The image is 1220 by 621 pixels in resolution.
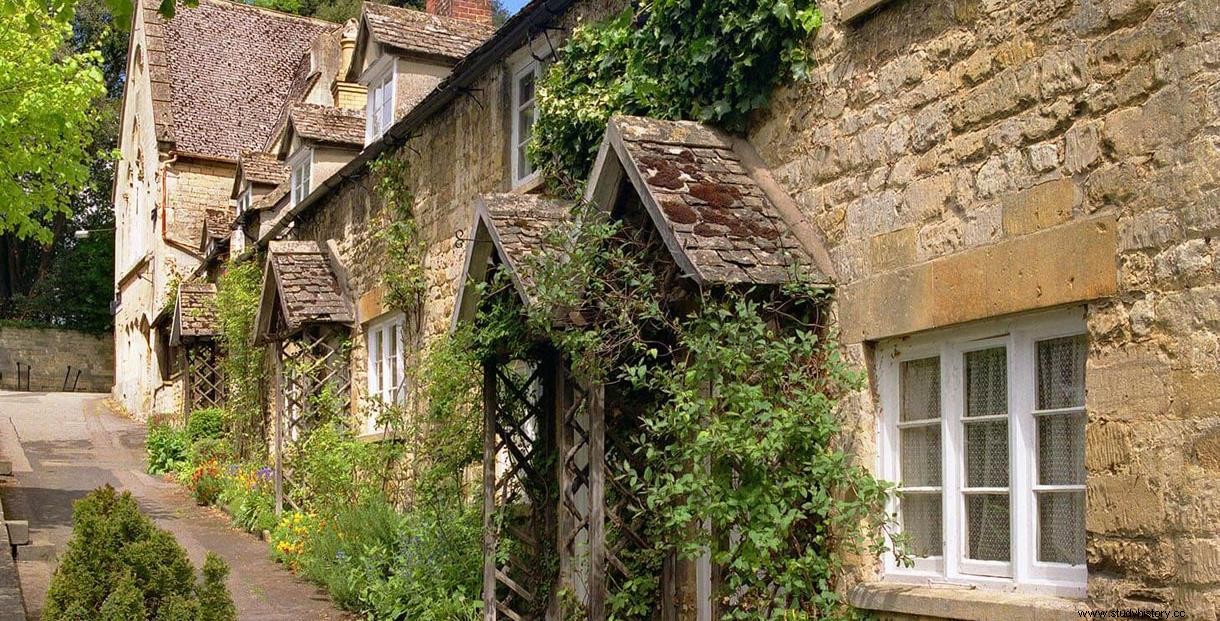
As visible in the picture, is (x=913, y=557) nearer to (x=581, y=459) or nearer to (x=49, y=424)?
(x=581, y=459)

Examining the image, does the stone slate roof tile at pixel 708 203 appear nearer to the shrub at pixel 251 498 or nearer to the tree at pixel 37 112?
the tree at pixel 37 112

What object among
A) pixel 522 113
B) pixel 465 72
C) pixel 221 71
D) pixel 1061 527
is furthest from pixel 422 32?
pixel 221 71

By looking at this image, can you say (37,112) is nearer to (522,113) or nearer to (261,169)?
(522,113)

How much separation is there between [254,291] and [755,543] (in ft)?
50.9

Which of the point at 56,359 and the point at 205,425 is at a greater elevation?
the point at 56,359

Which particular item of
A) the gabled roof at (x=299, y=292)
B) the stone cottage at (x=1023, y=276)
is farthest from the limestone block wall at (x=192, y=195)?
the stone cottage at (x=1023, y=276)

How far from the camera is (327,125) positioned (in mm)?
19812

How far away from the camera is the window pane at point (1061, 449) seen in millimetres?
5559

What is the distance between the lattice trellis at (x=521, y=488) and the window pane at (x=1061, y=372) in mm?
4796

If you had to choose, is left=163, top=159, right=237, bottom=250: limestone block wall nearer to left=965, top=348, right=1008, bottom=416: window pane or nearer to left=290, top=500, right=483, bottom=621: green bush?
left=290, top=500, right=483, bottom=621: green bush

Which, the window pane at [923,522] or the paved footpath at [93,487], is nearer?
the window pane at [923,522]

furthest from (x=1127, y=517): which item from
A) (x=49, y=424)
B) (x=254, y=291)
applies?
(x=49, y=424)

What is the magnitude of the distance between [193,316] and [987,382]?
897 inches

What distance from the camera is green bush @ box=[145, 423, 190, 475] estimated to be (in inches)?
928
